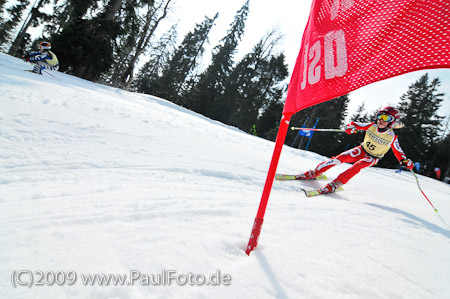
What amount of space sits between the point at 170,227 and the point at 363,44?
1.74 meters

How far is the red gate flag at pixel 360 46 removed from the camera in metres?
0.93

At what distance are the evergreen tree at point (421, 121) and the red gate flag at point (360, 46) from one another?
3467cm

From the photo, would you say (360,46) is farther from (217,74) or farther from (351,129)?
(217,74)

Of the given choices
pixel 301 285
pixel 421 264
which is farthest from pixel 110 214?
pixel 421 264

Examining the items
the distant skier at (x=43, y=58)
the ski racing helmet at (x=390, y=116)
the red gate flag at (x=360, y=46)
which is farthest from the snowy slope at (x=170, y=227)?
the distant skier at (x=43, y=58)

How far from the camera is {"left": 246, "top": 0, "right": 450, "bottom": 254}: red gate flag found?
929mm

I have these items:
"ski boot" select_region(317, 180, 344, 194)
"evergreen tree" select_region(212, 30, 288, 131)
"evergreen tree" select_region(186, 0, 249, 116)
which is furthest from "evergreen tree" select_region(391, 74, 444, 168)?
"ski boot" select_region(317, 180, 344, 194)

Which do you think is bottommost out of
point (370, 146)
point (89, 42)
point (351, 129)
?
Answer: point (370, 146)

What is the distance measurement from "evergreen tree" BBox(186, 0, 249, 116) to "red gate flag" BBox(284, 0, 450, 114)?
1233 inches

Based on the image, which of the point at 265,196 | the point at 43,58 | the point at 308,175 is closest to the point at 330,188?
the point at 308,175

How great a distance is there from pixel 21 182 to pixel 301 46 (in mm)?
2619

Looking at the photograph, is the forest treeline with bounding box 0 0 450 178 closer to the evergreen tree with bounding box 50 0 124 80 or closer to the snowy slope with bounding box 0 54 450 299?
the evergreen tree with bounding box 50 0 124 80

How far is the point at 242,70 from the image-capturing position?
1284 inches

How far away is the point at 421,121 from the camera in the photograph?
30.5 m
